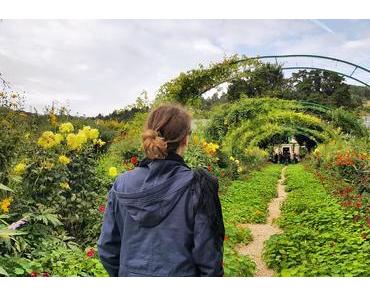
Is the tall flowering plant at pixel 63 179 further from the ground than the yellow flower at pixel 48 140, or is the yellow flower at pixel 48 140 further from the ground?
the yellow flower at pixel 48 140

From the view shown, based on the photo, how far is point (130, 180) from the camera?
1700 millimetres

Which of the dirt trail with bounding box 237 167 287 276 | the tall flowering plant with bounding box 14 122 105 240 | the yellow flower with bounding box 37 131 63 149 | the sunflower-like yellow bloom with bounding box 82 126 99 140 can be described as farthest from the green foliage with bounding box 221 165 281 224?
the yellow flower with bounding box 37 131 63 149

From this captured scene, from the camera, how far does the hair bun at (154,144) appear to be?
1.64 meters

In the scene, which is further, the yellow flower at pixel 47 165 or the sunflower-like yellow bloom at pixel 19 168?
the yellow flower at pixel 47 165

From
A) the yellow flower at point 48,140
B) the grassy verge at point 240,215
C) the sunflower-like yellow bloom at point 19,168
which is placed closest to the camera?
the grassy verge at point 240,215

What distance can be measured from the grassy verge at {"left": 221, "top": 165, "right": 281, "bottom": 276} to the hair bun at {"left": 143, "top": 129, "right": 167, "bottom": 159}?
1725 millimetres

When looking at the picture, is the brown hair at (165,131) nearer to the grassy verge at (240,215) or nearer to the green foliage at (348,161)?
the grassy verge at (240,215)

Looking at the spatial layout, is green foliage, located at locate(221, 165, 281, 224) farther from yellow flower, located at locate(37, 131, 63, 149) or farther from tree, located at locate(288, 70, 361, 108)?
yellow flower, located at locate(37, 131, 63, 149)

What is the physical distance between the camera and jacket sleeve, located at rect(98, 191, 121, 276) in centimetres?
176

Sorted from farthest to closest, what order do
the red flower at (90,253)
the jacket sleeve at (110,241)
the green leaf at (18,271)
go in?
the red flower at (90,253) → the green leaf at (18,271) → the jacket sleeve at (110,241)

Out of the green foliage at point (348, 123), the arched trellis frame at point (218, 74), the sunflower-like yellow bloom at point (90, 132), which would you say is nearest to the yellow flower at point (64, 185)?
the sunflower-like yellow bloom at point (90, 132)

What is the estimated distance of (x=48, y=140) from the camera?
3912mm

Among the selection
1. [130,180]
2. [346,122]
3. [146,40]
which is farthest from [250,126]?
[130,180]
